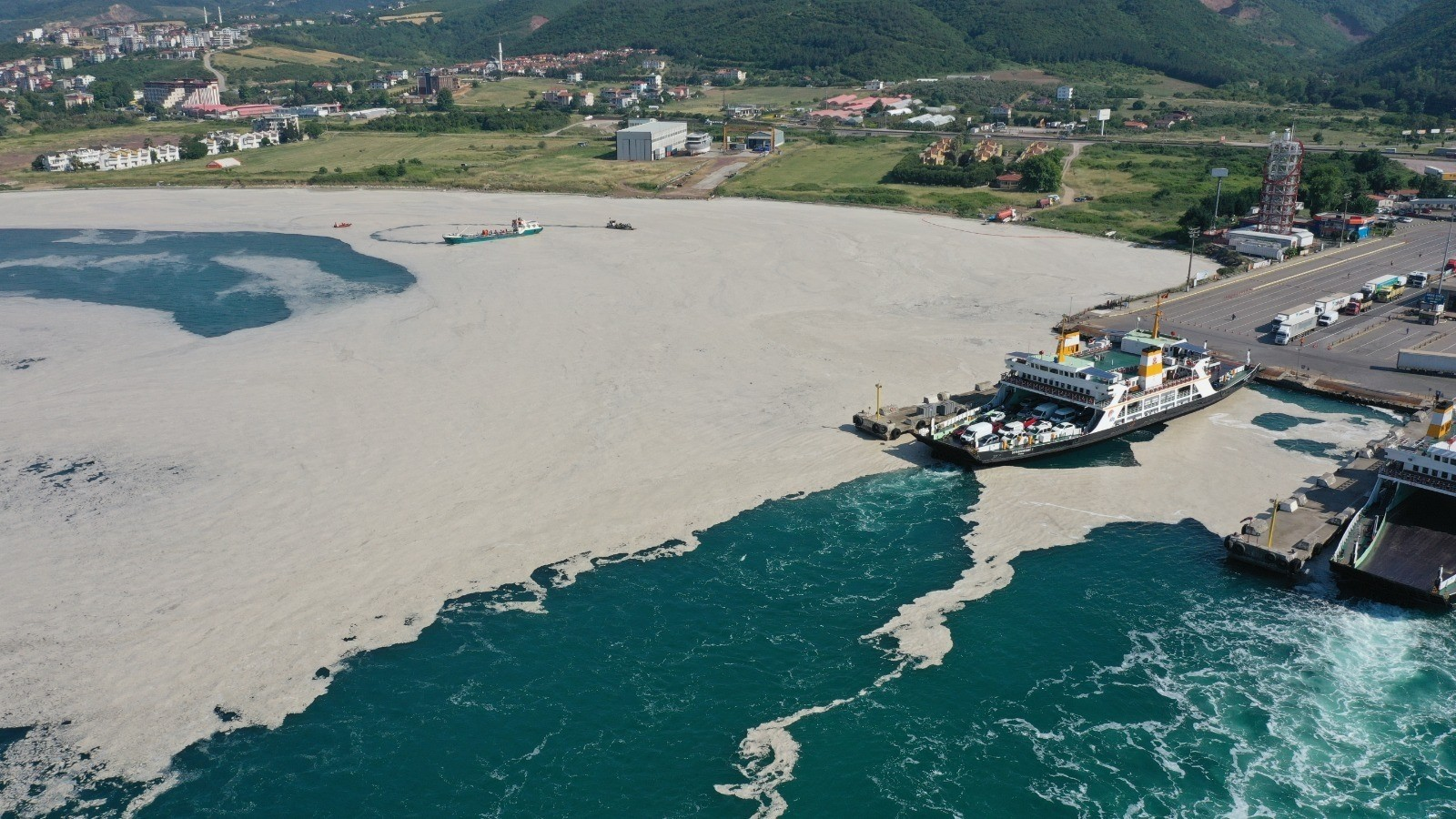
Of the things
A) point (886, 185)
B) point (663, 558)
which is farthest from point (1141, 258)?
point (663, 558)

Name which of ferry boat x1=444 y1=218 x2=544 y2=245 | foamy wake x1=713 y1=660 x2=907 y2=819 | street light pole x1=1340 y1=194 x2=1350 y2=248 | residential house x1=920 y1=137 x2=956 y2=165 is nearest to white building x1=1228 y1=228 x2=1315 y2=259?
street light pole x1=1340 y1=194 x2=1350 y2=248

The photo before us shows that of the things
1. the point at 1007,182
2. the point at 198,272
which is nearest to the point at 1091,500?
the point at 198,272

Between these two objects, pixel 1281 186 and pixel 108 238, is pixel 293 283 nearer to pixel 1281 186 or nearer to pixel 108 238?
pixel 108 238

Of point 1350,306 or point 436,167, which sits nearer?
point 1350,306

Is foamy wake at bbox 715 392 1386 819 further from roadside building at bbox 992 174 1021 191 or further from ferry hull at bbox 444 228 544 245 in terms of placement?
roadside building at bbox 992 174 1021 191

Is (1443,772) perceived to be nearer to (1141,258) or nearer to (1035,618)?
(1035,618)

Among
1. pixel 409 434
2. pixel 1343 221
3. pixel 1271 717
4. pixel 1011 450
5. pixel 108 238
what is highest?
pixel 1343 221
